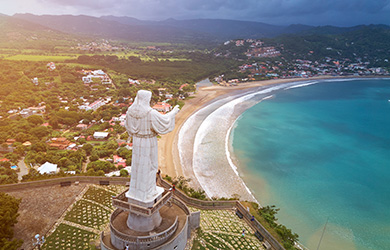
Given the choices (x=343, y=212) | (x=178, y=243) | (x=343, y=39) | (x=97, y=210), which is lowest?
(x=343, y=212)

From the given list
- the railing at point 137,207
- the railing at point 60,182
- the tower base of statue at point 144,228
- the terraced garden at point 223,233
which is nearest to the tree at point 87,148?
the railing at point 60,182

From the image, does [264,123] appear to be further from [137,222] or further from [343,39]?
[343,39]

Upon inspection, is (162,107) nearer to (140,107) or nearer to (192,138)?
(192,138)

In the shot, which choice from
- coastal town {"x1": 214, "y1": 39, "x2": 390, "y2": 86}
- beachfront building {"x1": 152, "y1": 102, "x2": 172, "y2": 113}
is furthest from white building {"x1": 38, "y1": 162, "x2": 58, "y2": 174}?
coastal town {"x1": 214, "y1": 39, "x2": 390, "y2": 86}

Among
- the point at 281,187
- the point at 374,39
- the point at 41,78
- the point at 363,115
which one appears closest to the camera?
the point at 281,187

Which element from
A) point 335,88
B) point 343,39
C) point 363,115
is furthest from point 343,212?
point 343,39

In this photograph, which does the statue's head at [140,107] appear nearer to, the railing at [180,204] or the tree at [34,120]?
the railing at [180,204]

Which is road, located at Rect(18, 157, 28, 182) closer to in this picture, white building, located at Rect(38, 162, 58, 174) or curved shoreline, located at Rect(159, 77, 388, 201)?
white building, located at Rect(38, 162, 58, 174)
